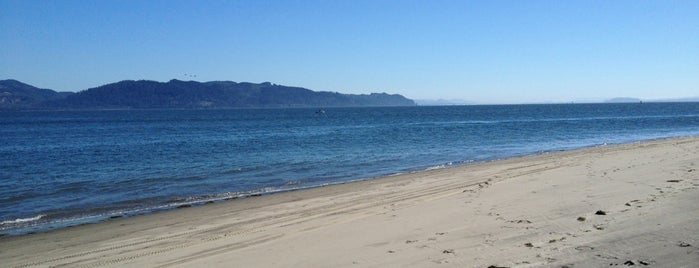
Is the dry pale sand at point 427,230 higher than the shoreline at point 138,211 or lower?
higher

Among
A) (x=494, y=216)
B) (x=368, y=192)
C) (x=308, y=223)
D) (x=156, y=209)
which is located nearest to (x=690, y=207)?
(x=494, y=216)

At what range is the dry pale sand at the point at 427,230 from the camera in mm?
7082

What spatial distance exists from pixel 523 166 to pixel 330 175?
286 inches

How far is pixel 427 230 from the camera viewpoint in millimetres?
9117

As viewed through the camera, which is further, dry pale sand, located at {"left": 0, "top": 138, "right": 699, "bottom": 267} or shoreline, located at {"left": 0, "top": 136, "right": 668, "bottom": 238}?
shoreline, located at {"left": 0, "top": 136, "right": 668, "bottom": 238}

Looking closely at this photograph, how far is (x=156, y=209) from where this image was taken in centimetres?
1520

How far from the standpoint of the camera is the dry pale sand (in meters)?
7.08

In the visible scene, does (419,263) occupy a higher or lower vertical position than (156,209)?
higher

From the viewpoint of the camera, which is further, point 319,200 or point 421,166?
point 421,166

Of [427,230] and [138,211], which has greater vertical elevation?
[427,230]

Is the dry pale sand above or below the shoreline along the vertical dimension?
above

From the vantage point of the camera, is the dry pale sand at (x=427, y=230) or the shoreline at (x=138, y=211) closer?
the dry pale sand at (x=427, y=230)

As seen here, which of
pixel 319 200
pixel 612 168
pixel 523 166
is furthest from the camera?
pixel 523 166

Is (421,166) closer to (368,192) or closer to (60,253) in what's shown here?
(368,192)
